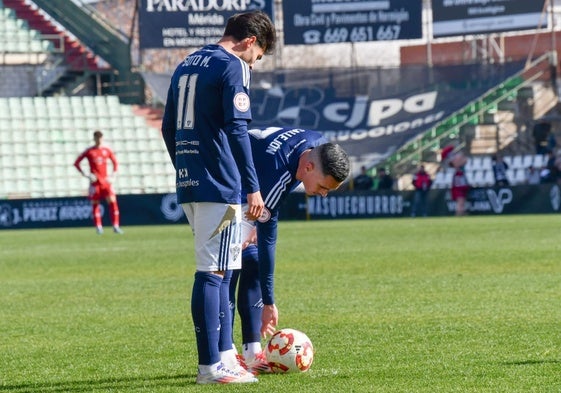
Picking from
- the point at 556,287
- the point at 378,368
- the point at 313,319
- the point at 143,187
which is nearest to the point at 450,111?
the point at 143,187

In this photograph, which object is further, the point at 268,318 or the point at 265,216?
the point at 268,318

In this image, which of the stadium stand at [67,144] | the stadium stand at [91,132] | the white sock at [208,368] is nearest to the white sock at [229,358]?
the white sock at [208,368]

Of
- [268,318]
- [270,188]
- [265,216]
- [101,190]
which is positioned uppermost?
[270,188]

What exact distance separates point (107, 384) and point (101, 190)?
20298 mm

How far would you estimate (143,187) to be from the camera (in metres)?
37.8

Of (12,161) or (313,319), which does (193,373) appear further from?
(12,161)

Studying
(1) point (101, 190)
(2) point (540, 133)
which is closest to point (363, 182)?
(2) point (540, 133)

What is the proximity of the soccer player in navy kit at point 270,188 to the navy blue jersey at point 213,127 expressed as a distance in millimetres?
409

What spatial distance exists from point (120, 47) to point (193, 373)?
34.7 m

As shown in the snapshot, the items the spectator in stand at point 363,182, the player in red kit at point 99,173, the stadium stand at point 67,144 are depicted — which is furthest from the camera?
the stadium stand at point 67,144

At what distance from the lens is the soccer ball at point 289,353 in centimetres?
728

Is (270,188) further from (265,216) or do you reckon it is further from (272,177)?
(265,216)

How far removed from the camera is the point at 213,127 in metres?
6.67

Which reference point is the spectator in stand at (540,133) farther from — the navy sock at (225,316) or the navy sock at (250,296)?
the navy sock at (225,316)
